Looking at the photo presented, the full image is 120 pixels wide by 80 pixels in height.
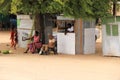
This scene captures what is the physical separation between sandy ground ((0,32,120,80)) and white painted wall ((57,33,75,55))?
2.68 feet

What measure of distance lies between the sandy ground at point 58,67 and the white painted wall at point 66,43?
0.82 meters

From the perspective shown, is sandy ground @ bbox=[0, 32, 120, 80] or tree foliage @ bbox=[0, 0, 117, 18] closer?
sandy ground @ bbox=[0, 32, 120, 80]

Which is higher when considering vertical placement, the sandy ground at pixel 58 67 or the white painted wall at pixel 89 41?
the white painted wall at pixel 89 41

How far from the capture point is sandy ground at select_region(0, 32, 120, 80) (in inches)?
543

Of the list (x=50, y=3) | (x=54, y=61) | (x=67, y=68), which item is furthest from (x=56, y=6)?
(x=67, y=68)

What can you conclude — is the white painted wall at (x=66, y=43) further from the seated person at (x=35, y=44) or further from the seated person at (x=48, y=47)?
the seated person at (x=35, y=44)

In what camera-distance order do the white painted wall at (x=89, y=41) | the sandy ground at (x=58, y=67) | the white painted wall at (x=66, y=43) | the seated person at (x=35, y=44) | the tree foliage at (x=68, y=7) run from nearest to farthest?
the sandy ground at (x=58, y=67) → the tree foliage at (x=68, y=7) → the white painted wall at (x=66, y=43) → the white painted wall at (x=89, y=41) → the seated person at (x=35, y=44)

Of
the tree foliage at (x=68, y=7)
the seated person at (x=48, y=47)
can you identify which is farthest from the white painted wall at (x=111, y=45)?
the seated person at (x=48, y=47)

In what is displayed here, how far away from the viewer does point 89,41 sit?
20891 millimetres

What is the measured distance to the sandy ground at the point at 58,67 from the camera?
1380 centimetres

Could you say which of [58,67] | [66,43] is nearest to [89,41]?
[66,43]

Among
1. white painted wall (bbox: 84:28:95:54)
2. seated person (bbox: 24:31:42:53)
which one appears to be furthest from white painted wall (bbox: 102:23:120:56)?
seated person (bbox: 24:31:42:53)

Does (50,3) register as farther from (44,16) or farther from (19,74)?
(19,74)

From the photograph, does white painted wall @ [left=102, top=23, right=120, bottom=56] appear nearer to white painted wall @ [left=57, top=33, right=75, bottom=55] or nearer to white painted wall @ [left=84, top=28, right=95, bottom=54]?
white painted wall @ [left=84, top=28, right=95, bottom=54]
